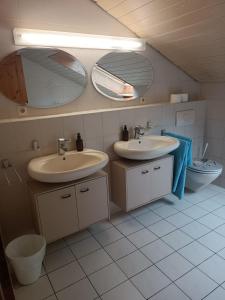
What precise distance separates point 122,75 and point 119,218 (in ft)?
5.04

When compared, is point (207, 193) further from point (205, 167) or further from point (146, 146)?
point (146, 146)

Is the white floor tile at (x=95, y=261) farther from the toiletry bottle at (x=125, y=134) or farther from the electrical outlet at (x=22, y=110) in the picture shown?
the electrical outlet at (x=22, y=110)

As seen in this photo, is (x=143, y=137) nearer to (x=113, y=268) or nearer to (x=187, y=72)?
(x=187, y=72)

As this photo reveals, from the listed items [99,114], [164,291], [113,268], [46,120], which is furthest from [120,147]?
[164,291]

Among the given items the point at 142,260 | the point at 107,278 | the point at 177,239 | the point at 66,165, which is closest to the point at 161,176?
the point at 177,239

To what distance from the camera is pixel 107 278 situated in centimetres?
164

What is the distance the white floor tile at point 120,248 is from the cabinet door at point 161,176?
57cm

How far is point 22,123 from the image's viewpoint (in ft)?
5.80

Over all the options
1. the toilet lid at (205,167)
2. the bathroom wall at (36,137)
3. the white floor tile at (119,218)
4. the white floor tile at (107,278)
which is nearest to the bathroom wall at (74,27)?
the bathroom wall at (36,137)

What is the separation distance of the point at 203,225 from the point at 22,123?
1917 millimetres

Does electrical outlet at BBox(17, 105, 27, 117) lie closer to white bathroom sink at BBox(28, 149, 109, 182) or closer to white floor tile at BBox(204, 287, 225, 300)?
white bathroom sink at BBox(28, 149, 109, 182)

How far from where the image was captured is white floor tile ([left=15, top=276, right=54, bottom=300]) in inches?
59.9

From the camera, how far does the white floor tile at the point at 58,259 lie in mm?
1776

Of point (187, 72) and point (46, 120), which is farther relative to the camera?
point (187, 72)
